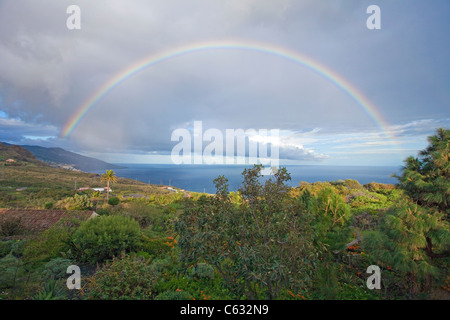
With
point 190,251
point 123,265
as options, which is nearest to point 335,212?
point 190,251

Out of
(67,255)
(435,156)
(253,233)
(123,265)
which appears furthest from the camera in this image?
(67,255)

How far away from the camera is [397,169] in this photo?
20.1ft

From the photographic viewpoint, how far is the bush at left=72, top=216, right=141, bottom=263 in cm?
834

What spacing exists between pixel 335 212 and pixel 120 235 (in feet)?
24.9

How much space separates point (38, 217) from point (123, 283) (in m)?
11.2

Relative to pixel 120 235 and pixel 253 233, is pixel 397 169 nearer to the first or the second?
pixel 253 233

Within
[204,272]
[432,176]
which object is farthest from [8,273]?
[432,176]

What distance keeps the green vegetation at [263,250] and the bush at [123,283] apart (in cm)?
3

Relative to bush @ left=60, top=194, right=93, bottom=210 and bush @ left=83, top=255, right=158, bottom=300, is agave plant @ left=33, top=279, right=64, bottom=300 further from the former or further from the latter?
bush @ left=60, top=194, right=93, bottom=210

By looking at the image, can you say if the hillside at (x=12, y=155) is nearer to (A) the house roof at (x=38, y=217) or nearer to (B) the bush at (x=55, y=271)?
(A) the house roof at (x=38, y=217)

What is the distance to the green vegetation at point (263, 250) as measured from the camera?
151 inches

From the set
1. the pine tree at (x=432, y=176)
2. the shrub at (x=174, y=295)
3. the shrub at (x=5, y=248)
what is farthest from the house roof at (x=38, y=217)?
the pine tree at (x=432, y=176)

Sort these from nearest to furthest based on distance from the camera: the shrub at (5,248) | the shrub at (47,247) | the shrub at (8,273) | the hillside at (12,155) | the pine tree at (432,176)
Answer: the pine tree at (432,176)
the shrub at (8,273)
the shrub at (47,247)
the shrub at (5,248)
the hillside at (12,155)

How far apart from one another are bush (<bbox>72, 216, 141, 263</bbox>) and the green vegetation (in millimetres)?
38
